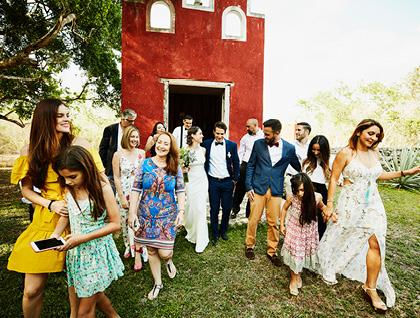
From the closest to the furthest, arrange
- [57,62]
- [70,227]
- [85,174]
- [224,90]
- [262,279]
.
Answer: [85,174]
[70,227]
[262,279]
[224,90]
[57,62]

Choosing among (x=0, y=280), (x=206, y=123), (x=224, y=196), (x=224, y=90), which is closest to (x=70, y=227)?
(x=0, y=280)

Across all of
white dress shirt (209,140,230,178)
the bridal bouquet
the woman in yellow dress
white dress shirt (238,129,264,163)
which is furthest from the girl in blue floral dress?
white dress shirt (238,129,264,163)

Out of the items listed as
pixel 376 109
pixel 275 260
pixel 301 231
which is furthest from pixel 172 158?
pixel 376 109

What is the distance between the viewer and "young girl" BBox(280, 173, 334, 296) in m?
3.46

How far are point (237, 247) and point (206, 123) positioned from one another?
10.2 meters

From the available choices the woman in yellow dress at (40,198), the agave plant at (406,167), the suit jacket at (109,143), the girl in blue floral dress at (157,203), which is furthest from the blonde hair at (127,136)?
the agave plant at (406,167)

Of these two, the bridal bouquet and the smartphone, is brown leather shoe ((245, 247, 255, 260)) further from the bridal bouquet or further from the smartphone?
the smartphone

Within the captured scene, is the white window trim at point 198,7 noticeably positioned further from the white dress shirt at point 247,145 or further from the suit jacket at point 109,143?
the suit jacket at point 109,143

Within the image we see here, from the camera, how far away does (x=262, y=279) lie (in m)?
3.72

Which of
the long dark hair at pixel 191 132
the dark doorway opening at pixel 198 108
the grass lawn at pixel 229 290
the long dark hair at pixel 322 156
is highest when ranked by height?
the dark doorway opening at pixel 198 108

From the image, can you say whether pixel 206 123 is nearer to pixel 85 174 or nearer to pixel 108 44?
pixel 108 44

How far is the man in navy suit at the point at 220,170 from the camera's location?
192 inches

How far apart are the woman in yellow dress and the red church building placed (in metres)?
6.44

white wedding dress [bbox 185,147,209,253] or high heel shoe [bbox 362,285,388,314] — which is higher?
white wedding dress [bbox 185,147,209,253]
